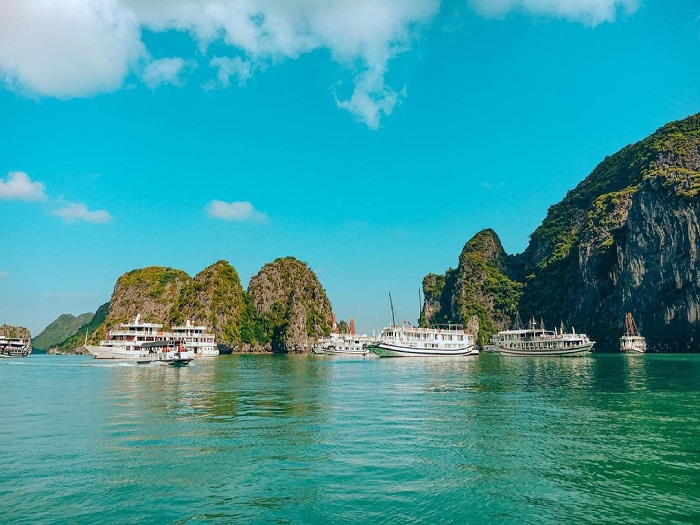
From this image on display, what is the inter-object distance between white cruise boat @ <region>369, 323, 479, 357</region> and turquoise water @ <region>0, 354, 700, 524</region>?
238 feet

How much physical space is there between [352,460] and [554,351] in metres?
109

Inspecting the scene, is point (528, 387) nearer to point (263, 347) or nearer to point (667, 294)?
point (667, 294)

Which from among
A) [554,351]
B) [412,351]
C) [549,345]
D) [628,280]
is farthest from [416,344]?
[628,280]

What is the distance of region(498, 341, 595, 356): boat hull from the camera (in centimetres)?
11150

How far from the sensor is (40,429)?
25125 millimetres

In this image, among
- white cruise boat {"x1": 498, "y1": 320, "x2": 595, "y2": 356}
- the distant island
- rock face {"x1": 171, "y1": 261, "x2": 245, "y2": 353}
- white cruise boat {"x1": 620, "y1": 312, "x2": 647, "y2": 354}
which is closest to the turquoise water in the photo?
white cruise boat {"x1": 498, "y1": 320, "x2": 595, "y2": 356}

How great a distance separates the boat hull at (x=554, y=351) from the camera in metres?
112

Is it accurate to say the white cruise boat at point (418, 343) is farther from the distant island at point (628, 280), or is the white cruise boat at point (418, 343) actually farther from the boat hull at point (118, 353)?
the distant island at point (628, 280)

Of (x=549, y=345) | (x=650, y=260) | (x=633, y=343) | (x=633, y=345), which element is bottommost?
(x=633, y=345)

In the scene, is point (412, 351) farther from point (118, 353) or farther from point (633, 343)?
point (633, 343)

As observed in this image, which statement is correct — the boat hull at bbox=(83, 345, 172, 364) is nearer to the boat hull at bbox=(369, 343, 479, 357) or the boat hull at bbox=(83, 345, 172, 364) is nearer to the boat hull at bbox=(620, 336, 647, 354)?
the boat hull at bbox=(369, 343, 479, 357)

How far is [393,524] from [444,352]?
102m

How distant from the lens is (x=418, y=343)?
110m

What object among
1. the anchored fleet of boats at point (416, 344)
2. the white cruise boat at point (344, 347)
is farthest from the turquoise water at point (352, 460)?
the white cruise boat at point (344, 347)
